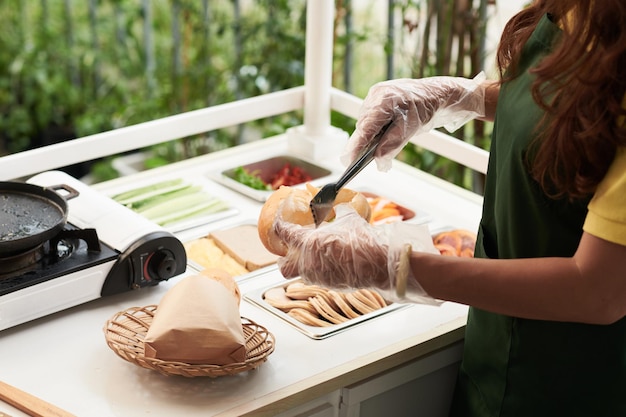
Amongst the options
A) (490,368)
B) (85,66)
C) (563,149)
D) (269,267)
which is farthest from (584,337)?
(85,66)

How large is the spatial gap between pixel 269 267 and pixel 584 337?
668 millimetres

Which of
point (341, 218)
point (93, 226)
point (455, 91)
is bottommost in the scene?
point (93, 226)

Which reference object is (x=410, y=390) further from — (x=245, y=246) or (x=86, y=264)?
(x=86, y=264)

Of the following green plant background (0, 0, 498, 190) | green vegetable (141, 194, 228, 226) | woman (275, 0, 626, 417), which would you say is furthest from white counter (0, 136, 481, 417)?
green plant background (0, 0, 498, 190)

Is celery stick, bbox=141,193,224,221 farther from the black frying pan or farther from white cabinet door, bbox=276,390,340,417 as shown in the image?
white cabinet door, bbox=276,390,340,417

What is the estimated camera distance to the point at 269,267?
70.4 inches

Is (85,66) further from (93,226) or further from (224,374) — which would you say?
(224,374)

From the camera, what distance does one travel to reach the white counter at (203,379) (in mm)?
1354

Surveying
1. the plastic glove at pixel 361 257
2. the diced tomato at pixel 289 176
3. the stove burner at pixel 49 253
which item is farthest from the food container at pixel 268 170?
the plastic glove at pixel 361 257

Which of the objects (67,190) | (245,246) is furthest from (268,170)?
(67,190)

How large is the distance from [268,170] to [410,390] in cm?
85

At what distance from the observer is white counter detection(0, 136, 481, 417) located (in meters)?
1.35

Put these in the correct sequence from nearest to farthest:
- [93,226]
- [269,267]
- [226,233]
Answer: [93,226] → [269,267] → [226,233]

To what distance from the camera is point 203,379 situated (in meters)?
1.41
